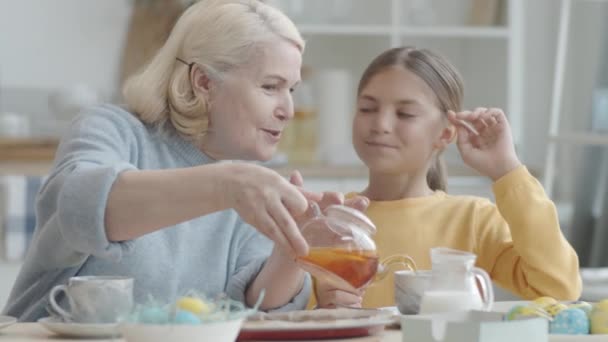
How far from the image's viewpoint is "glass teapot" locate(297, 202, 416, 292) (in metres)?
1.46

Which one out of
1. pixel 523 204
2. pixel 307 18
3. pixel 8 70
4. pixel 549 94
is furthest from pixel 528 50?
pixel 523 204

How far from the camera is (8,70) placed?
4.21m

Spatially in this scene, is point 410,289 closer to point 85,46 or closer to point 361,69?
point 361,69

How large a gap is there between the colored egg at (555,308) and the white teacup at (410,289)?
17 centimetres

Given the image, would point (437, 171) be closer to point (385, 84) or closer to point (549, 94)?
point (385, 84)

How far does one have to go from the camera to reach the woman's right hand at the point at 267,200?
135 cm

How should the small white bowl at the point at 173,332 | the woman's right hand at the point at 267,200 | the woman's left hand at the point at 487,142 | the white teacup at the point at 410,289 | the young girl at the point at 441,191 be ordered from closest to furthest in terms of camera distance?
the small white bowl at the point at 173,332, the woman's right hand at the point at 267,200, the white teacup at the point at 410,289, the young girl at the point at 441,191, the woman's left hand at the point at 487,142

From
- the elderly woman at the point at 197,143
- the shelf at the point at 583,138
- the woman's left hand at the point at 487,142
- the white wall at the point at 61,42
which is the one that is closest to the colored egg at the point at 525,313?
the elderly woman at the point at 197,143

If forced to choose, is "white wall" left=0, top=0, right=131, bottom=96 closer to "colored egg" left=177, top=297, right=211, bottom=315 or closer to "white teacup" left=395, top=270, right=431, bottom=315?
"white teacup" left=395, top=270, right=431, bottom=315

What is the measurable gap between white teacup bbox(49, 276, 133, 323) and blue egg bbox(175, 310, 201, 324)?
Result: 9.1 inches

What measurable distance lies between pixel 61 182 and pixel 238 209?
13.5 inches

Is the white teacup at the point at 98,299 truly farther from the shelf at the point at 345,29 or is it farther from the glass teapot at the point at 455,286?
the shelf at the point at 345,29

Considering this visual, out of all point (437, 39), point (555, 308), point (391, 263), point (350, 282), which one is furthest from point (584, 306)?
point (437, 39)

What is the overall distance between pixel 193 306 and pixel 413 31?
2.96m
